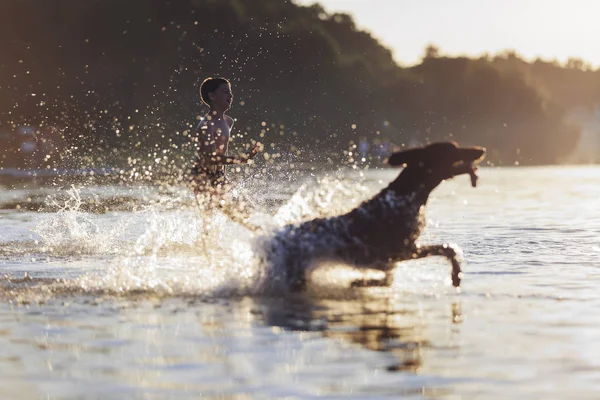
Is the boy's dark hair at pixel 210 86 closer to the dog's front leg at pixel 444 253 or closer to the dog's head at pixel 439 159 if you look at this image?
the dog's head at pixel 439 159

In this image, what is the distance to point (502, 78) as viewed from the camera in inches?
4161

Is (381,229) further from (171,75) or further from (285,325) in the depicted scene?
(171,75)

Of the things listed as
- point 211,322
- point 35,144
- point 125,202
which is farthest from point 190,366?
point 35,144

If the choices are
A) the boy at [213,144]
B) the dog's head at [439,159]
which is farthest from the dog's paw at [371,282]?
the boy at [213,144]

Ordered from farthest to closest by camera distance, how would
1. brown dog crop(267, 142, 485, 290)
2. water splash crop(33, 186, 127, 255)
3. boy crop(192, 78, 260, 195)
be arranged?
water splash crop(33, 186, 127, 255) → boy crop(192, 78, 260, 195) → brown dog crop(267, 142, 485, 290)

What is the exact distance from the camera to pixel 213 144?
11000 millimetres

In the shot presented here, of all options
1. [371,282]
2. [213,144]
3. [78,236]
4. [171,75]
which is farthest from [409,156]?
[171,75]

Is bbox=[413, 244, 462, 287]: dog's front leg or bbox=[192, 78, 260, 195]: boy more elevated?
bbox=[192, 78, 260, 195]: boy

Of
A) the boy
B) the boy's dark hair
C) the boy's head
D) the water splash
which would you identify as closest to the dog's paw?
the boy

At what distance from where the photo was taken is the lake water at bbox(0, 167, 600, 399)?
19.9 feet

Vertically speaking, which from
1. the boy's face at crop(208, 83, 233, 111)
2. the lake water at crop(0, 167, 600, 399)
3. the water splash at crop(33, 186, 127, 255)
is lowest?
the lake water at crop(0, 167, 600, 399)

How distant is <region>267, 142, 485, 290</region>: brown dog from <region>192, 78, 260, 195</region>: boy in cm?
205

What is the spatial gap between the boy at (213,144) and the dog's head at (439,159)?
87.1 inches

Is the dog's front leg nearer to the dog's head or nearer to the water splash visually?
the dog's head
